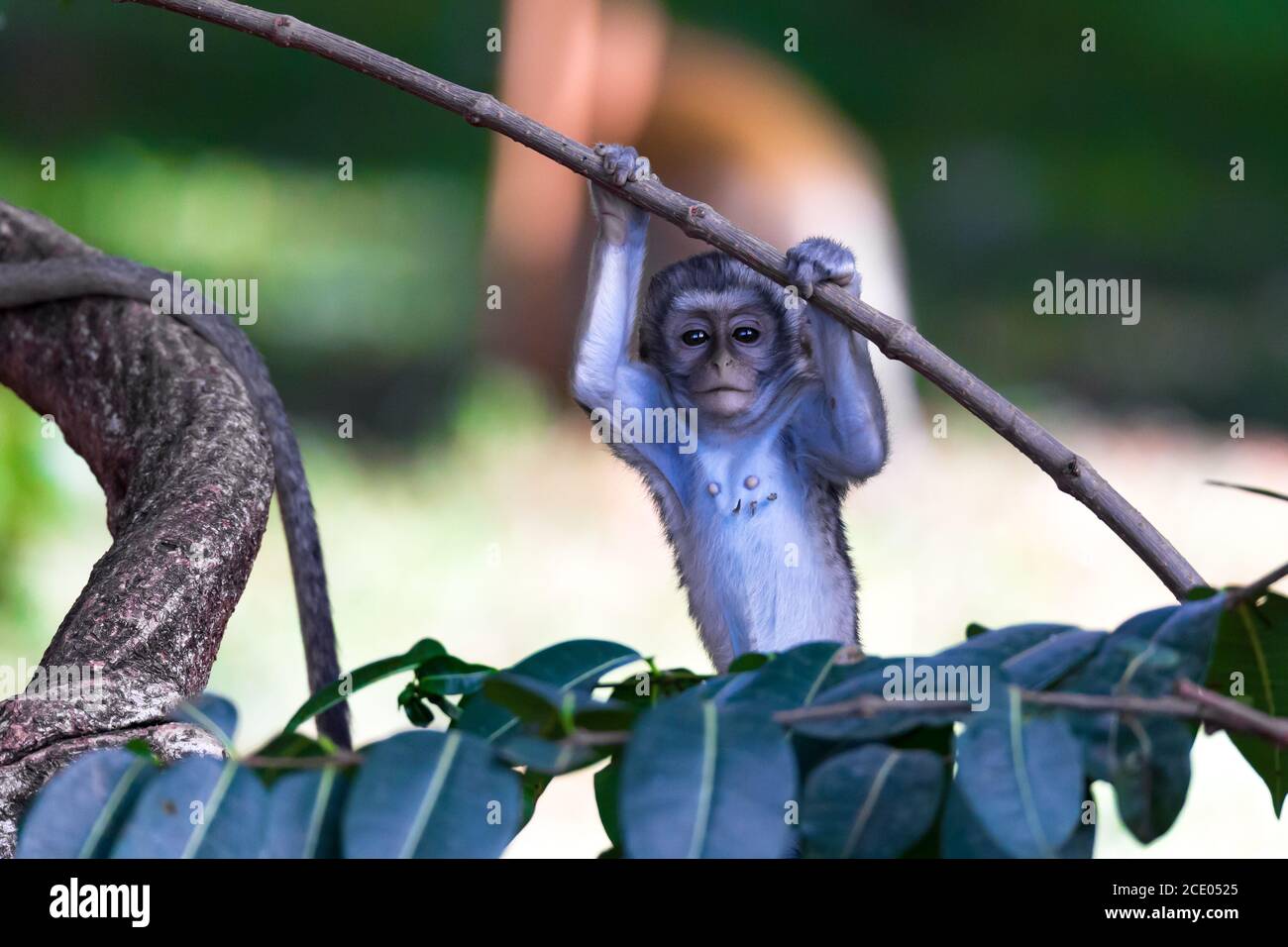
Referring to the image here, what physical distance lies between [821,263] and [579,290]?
5508 millimetres

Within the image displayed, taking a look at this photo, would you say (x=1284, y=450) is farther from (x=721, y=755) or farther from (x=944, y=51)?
(x=721, y=755)

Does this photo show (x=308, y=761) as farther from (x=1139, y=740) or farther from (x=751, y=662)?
(x=1139, y=740)

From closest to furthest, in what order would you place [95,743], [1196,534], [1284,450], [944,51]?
[95,743] → [1196,534] → [1284,450] → [944,51]

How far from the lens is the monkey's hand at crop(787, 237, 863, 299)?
1.96 m

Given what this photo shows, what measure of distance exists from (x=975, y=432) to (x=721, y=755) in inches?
273

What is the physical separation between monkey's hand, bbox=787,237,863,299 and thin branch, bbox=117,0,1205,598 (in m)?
0.05

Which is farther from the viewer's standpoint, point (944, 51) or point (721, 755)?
point (944, 51)

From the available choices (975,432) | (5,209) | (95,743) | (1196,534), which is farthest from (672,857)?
(975,432)

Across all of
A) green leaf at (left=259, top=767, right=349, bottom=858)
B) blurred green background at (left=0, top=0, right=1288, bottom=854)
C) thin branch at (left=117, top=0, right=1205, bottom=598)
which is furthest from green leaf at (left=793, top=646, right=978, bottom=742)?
blurred green background at (left=0, top=0, right=1288, bottom=854)

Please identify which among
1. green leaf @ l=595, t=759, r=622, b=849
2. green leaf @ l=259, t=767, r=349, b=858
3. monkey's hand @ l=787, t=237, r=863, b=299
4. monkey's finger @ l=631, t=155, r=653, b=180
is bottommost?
green leaf @ l=595, t=759, r=622, b=849

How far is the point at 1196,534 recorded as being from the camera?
6.46 metres

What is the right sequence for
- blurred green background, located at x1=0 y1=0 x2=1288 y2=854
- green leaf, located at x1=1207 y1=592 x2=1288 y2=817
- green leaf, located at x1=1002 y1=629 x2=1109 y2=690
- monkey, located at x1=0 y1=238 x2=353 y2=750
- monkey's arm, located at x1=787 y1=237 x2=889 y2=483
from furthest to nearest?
1. blurred green background, located at x1=0 y1=0 x2=1288 y2=854
2. monkey, located at x1=0 y1=238 x2=353 y2=750
3. monkey's arm, located at x1=787 y1=237 x2=889 y2=483
4. green leaf, located at x1=1207 y1=592 x2=1288 y2=817
5. green leaf, located at x1=1002 y1=629 x2=1109 y2=690

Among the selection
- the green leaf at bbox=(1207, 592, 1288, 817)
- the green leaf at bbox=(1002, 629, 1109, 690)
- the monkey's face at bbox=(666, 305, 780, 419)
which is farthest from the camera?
the monkey's face at bbox=(666, 305, 780, 419)

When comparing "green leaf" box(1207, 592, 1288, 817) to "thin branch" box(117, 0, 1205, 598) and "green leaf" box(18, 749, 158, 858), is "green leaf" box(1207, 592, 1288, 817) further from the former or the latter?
"green leaf" box(18, 749, 158, 858)
